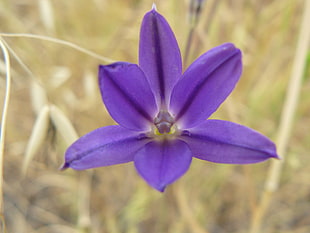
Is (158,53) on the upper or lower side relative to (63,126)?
upper

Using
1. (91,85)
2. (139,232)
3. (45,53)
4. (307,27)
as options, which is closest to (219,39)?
(91,85)

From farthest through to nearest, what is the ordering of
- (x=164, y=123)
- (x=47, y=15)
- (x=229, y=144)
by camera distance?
(x=47, y=15) < (x=164, y=123) < (x=229, y=144)

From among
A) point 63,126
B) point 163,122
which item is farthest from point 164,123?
point 63,126

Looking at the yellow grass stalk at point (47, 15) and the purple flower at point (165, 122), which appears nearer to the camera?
the purple flower at point (165, 122)

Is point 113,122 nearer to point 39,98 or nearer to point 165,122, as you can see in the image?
point 39,98

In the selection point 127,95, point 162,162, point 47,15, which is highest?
point 47,15

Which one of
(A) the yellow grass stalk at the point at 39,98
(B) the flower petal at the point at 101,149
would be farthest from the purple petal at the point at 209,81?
(A) the yellow grass stalk at the point at 39,98

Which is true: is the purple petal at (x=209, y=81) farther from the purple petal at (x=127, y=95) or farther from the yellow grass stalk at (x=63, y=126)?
the yellow grass stalk at (x=63, y=126)

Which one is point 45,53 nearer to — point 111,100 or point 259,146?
point 111,100
